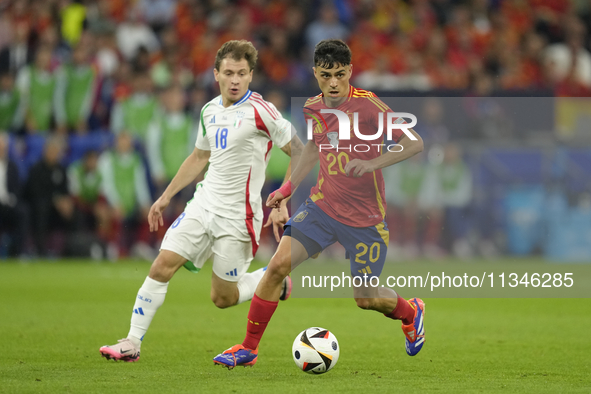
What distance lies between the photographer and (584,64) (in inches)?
698

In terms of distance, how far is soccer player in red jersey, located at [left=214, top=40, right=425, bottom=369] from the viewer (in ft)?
19.1

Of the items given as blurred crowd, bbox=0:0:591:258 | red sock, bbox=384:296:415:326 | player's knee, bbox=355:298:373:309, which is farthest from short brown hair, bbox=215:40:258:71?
blurred crowd, bbox=0:0:591:258

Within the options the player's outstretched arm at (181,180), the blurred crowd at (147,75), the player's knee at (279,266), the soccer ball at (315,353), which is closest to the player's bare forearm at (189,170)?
the player's outstretched arm at (181,180)

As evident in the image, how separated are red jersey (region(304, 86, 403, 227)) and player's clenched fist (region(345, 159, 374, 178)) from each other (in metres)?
0.19

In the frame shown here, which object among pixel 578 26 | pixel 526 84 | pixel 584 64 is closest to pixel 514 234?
pixel 526 84

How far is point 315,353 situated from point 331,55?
1985 mm

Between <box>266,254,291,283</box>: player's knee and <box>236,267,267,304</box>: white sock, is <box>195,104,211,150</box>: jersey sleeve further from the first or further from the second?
<box>266,254,291,283</box>: player's knee

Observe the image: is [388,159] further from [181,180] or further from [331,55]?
[181,180]

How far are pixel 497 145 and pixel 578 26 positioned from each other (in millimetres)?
5762

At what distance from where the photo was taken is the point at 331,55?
5.78 metres

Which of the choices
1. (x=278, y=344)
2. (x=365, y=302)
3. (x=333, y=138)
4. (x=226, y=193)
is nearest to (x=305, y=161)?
(x=333, y=138)

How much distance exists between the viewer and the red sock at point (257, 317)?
5941 mm

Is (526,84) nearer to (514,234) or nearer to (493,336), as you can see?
(514,234)

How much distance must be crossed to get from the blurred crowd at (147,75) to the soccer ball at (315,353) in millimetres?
6706
